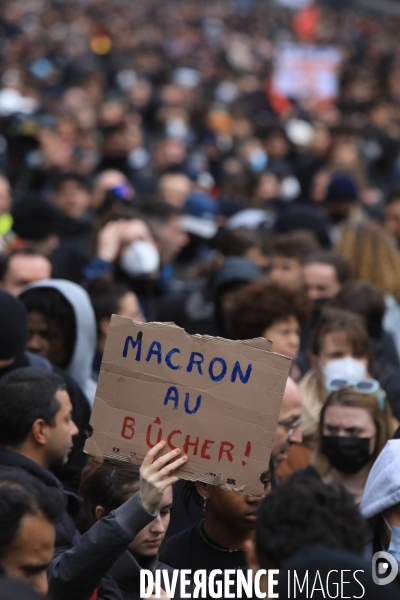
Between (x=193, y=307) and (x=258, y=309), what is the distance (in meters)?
1.00

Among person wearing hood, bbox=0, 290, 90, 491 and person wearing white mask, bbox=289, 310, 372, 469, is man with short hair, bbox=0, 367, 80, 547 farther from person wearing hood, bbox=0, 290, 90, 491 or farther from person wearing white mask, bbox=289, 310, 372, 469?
person wearing white mask, bbox=289, 310, 372, 469

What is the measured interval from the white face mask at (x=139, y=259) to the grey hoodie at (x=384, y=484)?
11.1 ft

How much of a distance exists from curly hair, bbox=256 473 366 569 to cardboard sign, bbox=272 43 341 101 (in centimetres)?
1335

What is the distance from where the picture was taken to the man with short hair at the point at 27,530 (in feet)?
9.07

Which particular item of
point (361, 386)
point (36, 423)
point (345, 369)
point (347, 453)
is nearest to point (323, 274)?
point (345, 369)

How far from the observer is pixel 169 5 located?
28.4 m

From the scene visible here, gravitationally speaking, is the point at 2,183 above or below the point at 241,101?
below

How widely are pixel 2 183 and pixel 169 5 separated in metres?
22.1

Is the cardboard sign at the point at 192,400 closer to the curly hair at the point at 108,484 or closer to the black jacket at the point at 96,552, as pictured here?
the black jacket at the point at 96,552

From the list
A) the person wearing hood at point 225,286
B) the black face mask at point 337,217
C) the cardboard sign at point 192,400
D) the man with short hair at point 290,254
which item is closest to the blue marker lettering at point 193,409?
the cardboard sign at point 192,400

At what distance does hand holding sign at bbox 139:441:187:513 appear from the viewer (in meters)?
2.77

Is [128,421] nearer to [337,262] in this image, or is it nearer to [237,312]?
[237,312]

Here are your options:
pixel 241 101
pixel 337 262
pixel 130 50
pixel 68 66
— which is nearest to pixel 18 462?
pixel 337 262

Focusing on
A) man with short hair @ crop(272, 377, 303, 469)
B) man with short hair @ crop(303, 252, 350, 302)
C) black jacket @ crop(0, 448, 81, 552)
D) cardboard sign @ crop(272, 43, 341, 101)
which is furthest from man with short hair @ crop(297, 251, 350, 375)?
cardboard sign @ crop(272, 43, 341, 101)
